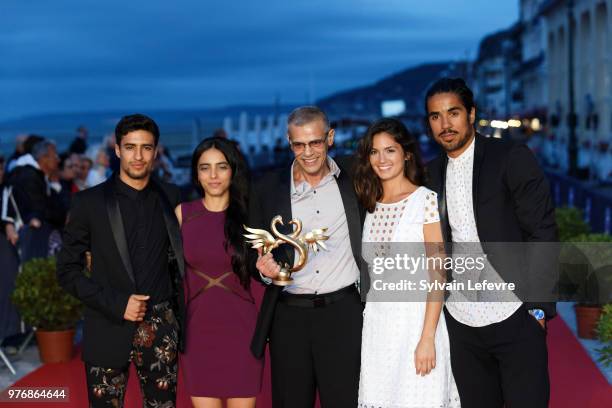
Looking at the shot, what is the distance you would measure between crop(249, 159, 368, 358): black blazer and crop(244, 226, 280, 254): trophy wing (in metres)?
0.22

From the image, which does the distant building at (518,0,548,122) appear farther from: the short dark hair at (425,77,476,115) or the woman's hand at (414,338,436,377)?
the woman's hand at (414,338,436,377)

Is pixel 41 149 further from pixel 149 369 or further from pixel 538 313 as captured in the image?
pixel 538 313

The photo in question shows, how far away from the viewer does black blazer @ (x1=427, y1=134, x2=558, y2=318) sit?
4203mm

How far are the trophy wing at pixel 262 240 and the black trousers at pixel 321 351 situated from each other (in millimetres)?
373

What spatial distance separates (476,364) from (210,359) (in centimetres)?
142

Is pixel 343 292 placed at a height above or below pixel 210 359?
above

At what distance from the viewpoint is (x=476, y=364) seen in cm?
430

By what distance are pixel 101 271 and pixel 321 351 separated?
122cm

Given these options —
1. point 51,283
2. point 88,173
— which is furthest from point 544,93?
point 51,283

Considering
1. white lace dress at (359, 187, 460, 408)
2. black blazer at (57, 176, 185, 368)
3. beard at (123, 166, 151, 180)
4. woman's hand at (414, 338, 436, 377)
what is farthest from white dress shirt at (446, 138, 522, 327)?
beard at (123, 166, 151, 180)

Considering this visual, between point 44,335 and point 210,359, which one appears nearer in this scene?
point 210,359

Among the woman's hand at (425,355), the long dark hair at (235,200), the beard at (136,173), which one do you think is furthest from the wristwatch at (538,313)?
the beard at (136,173)

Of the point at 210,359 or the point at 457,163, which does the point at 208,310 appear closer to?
the point at 210,359

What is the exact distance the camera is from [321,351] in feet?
14.5
